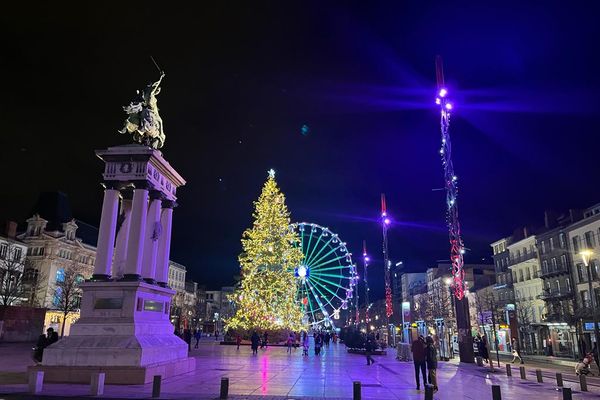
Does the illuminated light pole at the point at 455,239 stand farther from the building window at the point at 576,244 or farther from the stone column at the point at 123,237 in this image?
the building window at the point at 576,244

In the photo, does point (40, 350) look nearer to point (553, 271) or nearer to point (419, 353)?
point (419, 353)

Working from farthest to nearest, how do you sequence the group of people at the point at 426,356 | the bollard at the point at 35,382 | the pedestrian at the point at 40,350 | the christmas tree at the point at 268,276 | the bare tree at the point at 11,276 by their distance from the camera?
1. the bare tree at the point at 11,276
2. the christmas tree at the point at 268,276
3. the pedestrian at the point at 40,350
4. the group of people at the point at 426,356
5. the bollard at the point at 35,382

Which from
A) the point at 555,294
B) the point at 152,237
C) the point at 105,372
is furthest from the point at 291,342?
the point at 555,294

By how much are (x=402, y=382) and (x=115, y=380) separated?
40.2 ft

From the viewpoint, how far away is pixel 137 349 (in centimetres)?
1866

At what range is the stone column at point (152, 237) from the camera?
2267cm

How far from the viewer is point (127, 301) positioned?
20109 millimetres

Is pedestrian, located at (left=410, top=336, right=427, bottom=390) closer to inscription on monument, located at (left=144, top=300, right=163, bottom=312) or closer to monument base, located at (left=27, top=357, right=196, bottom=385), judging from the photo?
monument base, located at (left=27, top=357, right=196, bottom=385)

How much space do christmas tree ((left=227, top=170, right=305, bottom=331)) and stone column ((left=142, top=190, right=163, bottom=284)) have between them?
25.6m

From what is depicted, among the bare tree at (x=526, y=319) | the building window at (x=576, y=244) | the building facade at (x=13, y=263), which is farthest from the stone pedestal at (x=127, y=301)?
the bare tree at (x=526, y=319)

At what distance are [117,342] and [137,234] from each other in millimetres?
4890

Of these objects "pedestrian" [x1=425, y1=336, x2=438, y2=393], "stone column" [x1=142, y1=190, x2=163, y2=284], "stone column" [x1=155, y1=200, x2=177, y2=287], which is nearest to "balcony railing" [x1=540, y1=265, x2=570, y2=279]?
"pedestrian" [x1=425, y1=336, x2=438, y2=393]

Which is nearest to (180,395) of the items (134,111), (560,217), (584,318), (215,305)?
(134,111)

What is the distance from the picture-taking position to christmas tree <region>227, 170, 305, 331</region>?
48.5 metres
